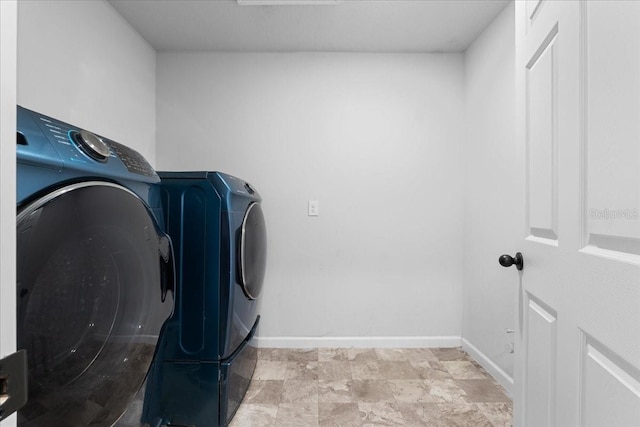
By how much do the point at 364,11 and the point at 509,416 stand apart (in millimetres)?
2258

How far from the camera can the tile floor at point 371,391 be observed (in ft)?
5.16

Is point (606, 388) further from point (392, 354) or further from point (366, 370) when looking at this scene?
point (392, 354)

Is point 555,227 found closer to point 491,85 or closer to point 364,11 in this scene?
point 491,85

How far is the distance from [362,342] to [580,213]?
189 cm

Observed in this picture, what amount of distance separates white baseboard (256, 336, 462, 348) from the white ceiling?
6.74 ft

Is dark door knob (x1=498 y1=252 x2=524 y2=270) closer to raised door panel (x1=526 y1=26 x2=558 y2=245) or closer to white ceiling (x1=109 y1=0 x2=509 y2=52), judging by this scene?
raised door panel (x1=526 y1=26 x2=558 y2=245)

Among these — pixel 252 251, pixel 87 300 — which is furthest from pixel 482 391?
pixel 87 300

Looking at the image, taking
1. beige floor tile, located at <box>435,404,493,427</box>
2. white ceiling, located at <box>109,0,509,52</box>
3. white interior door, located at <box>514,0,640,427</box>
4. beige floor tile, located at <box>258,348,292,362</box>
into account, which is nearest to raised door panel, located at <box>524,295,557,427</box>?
white interior door, located at <box>514,0,640,427</box>

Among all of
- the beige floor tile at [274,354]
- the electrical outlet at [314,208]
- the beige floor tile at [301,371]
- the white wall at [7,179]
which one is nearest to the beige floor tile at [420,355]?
the beige floor tile at [301,371]

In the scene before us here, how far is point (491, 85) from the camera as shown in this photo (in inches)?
79.7

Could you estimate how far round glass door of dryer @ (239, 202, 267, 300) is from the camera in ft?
5.08

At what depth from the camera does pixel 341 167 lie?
239 cm

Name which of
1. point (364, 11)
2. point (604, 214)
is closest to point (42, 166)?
point (604, 214)

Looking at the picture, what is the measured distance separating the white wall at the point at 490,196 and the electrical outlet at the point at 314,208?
41.6 inches
